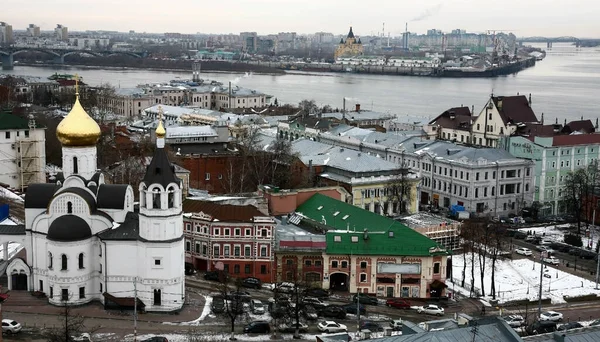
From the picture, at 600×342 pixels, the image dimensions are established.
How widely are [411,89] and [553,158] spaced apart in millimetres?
68228

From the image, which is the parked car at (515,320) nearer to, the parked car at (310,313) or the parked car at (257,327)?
the parked car at (310,313)

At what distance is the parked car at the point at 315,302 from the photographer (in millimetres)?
17828

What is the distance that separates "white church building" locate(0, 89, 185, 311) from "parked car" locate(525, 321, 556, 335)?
7.44 metres

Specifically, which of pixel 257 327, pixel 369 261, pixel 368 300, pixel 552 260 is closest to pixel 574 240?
pixel 552 260

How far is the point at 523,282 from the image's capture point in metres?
21.6

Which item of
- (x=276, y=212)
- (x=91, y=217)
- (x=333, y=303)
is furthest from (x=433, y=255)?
(x=91, y=217)

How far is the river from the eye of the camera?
242 feet

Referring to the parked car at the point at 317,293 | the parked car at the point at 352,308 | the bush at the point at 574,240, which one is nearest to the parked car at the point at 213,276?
the parked car at the point at 317,293

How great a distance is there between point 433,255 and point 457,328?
8830 mm

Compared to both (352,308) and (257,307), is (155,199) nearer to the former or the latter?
(257,307)

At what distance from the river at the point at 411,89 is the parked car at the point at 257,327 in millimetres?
44866

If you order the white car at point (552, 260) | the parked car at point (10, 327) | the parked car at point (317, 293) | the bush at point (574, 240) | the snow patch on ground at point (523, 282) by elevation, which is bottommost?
the snow patch on ground at point (523, 282)

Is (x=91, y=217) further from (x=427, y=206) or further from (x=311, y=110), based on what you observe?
(x=311, y=110)

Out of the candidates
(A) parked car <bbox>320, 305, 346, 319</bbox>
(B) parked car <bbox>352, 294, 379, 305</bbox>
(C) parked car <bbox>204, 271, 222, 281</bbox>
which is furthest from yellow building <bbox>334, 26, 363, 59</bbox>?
(A) parked car <bbox>320, 305, 346, 319</bbox>
